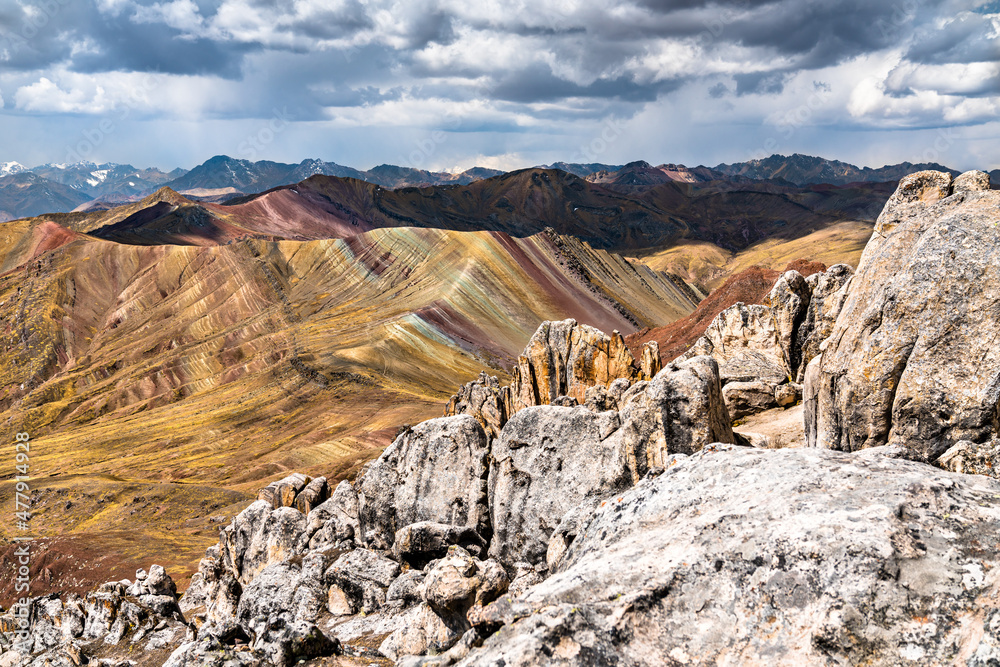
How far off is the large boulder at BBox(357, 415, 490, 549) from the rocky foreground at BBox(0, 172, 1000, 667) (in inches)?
4.1

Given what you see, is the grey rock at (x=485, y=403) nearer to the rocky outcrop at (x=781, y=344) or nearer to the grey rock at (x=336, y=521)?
the grey rock at (x=336, y=521)

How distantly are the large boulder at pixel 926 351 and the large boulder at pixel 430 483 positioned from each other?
46.8 ft

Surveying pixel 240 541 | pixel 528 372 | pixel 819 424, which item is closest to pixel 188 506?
pixel 240 541

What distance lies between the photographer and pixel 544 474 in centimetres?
2392

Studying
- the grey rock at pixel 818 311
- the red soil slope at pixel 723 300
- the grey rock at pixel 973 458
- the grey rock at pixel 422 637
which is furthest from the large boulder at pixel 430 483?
the red soil slope at pixel 723 300

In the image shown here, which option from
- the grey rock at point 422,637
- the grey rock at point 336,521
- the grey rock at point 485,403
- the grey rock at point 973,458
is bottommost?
the grey rock at point 336,521

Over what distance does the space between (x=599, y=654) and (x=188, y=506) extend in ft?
228

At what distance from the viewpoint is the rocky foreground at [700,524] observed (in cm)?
952

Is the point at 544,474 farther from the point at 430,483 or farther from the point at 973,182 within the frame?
the point at 973,182

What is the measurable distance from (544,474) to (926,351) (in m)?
13.4

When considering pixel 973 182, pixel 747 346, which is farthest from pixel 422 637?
pixel 747 346

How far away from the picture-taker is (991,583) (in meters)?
8.87

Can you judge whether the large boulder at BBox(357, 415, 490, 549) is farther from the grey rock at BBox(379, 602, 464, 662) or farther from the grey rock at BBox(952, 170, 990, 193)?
the grey rock at BBox(952, 170, 990, 193)

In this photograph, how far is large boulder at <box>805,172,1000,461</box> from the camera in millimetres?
14219
